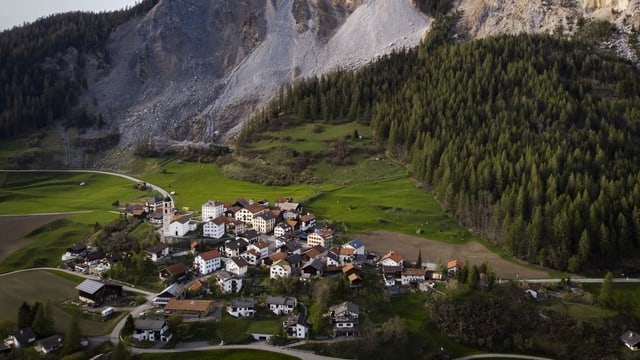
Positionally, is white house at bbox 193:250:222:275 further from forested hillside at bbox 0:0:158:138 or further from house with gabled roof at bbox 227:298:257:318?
forested hillside at bbox 0:0:158:138

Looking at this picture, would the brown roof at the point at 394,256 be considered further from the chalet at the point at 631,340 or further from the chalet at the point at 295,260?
the chalet at the point at 631,340

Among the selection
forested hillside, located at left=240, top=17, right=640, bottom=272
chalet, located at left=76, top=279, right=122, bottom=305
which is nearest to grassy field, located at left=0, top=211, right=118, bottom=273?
chalet, located at left=76, top=279, right=122, bottom=305

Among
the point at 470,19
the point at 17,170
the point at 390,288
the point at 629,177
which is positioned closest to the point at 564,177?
the point at 629,177

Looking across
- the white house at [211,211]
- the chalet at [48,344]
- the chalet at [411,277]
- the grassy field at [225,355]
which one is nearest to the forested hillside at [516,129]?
the chalet at [411,277]

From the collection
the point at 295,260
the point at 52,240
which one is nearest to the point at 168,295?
the point at 295,260

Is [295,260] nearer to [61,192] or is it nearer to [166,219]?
[166,219]
